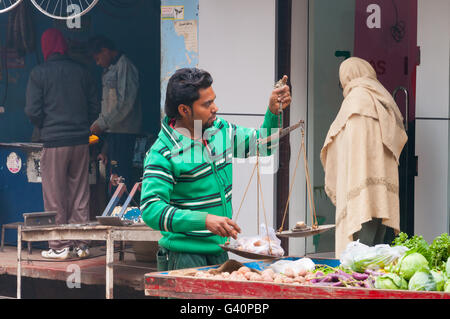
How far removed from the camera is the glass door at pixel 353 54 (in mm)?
6004

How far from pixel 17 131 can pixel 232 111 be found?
350cm

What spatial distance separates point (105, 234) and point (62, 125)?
2131 millimetres

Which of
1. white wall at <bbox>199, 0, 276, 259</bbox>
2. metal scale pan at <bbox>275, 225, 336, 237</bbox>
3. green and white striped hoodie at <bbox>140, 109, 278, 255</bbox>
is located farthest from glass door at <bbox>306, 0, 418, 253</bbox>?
green and white striped hoodie at <bbox>140, 109, 278, 255</bbox>

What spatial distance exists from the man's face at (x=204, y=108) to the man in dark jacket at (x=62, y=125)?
14.6 ft

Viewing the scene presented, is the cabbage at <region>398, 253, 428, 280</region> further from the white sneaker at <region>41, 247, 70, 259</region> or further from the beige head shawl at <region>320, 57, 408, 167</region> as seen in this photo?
the white sneaker at <region>41, 247, 70, 259</region>

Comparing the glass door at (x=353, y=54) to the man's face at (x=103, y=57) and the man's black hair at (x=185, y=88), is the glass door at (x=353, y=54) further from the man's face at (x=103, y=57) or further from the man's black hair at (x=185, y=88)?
the man's black hair at (x=185, y=88)

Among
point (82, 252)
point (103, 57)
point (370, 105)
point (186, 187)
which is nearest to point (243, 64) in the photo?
point (370, 105)

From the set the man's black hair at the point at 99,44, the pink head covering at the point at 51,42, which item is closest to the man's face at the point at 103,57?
the man's black hair at the point at 99,44

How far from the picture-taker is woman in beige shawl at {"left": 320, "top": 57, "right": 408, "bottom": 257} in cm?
556

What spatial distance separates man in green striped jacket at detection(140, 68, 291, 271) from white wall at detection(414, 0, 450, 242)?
2572 mm

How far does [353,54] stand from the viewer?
21.4 feet

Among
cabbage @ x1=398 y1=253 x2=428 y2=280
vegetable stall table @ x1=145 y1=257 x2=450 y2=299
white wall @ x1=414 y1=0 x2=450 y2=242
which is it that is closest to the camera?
vegetable stall table @ x1=145 y1=257 x2=450 y2=299
